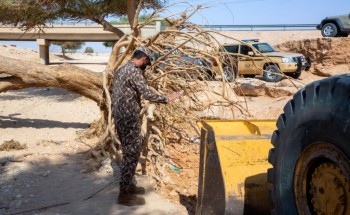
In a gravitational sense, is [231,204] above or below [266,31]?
below

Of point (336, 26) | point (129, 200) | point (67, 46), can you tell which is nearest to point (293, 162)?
point (129, 200)

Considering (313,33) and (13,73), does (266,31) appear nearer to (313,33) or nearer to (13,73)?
(313,33)

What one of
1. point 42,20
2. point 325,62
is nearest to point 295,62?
point 325,62

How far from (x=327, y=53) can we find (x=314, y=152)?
18387 millimetres

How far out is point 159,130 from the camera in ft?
22.3

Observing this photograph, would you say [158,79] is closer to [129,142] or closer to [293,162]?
[129,142]

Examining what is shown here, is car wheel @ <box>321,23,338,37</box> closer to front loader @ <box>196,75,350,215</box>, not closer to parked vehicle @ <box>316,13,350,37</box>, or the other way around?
parked vehicle @ <box>316,13,350,37</box>

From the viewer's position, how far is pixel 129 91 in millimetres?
4734

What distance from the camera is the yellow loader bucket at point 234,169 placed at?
3293 millimetres

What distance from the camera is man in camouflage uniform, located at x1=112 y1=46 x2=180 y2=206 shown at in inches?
185

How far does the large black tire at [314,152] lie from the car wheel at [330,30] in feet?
65.2

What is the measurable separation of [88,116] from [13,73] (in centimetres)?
282

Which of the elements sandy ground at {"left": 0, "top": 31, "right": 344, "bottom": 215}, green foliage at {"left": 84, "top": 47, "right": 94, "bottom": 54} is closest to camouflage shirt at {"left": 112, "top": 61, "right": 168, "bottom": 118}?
sandy ground at {"left": 0, "top": 31, "right": 344, "bottom": 215}

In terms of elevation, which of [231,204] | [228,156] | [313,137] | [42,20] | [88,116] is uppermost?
[42,20]
